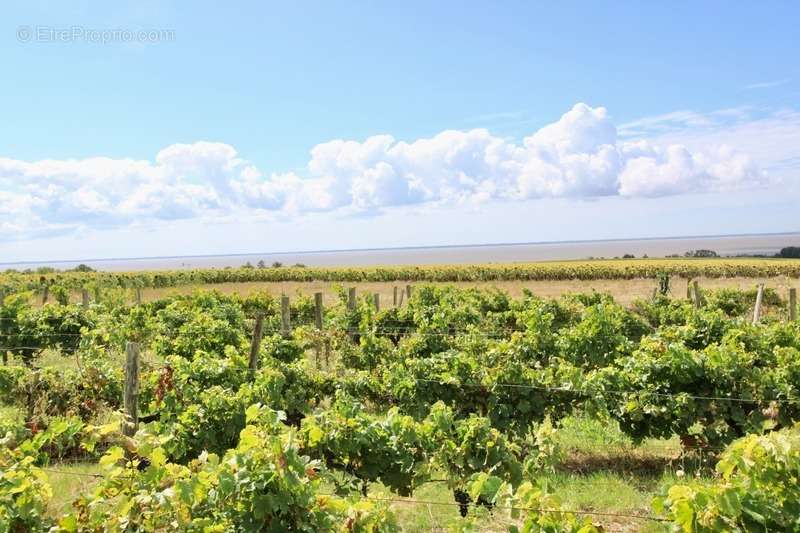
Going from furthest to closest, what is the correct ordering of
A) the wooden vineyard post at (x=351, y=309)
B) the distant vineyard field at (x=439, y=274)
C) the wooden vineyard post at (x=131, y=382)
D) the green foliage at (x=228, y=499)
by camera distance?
the distant vineyard field at (x=439, y=274) → the wooden vineyard post at (x=351, y=309) → the wooden vineyard post at (x=131, y=382) → the green foliage at (x=228, y=499)

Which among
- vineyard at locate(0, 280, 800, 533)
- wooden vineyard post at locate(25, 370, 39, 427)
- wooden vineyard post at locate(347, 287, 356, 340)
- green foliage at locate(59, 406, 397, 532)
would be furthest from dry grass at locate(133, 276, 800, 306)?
green foliage at locate(59, 406, 397, 532)

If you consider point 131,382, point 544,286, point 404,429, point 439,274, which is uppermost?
point 131,382

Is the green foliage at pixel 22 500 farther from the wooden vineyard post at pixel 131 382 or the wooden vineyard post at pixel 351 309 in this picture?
the wooden vineyard post at pixel 351 309

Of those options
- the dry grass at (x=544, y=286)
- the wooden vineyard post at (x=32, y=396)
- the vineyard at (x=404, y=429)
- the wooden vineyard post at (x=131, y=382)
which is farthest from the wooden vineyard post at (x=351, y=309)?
the dry grass at (x=544, y=286)

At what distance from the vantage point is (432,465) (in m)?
5.23

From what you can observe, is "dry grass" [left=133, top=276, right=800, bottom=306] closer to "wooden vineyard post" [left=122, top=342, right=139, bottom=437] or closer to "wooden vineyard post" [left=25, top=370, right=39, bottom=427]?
"wooden vineyard post" [left=25, top=370, right=39, bottom=427]

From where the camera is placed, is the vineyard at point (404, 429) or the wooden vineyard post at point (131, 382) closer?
the vineyard at point (404, 429)

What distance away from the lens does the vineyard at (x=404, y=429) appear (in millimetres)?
3344

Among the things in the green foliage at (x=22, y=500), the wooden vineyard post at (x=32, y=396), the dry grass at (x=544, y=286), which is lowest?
the dry grass at (x=544, y=286)

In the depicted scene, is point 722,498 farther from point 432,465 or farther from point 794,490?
point 432,465

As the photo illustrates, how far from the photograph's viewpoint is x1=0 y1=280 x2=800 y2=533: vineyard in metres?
3.34

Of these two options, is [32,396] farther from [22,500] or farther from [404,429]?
[404,429]

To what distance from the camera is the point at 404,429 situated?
205 inches

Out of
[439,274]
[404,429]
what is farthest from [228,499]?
[439,274]
